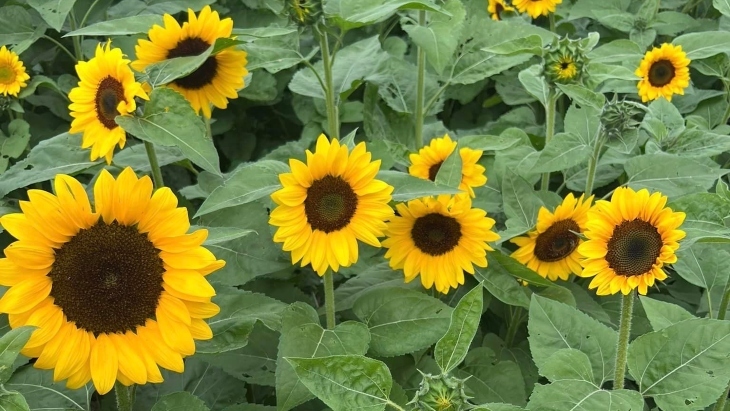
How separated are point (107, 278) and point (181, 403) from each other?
0.74 ft

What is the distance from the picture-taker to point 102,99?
1.09 meters

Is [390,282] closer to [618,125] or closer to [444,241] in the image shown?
[444,241]

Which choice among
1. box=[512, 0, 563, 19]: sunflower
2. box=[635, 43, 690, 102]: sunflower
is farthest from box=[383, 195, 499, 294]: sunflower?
box=[512, 0, 563, 19]: sunflower

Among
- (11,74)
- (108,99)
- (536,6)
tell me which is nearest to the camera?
(108,99)

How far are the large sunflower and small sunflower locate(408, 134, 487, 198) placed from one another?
1.86 ft

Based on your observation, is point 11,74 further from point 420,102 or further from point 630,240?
point 630,240

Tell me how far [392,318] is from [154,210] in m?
0.43

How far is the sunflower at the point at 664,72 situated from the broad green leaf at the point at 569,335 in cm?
86

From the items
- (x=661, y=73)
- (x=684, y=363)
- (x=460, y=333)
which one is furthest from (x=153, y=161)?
(x=661, y=73)

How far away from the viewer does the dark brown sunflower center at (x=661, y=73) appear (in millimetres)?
1754

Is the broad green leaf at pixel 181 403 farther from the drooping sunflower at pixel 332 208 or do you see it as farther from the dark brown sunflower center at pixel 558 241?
the dark brown sunflower center at pixel 558 241

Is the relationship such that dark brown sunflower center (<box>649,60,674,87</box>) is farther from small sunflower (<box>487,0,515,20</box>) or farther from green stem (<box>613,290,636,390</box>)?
green stem (<box>613,290,636,390</box>)

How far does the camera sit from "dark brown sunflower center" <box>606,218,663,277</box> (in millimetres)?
929

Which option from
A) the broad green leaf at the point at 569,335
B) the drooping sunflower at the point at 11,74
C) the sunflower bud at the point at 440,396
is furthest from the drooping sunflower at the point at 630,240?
the drooping sunflower at the point at 11,74
